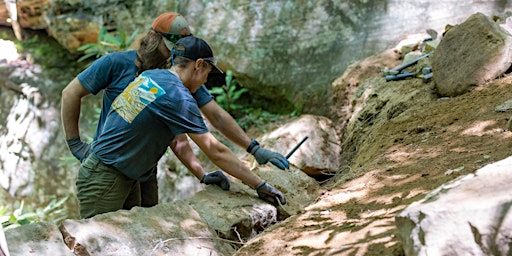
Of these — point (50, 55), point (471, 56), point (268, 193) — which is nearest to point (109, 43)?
point (50, 55)

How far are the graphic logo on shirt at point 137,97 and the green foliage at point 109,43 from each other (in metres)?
4.76

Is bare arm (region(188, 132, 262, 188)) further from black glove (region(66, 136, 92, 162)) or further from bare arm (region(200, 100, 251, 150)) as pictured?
black glove (region(66, 136, 92, 162))

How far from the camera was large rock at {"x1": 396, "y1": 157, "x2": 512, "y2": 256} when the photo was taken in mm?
1654

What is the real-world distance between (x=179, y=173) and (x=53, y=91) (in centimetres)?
321

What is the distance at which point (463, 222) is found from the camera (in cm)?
170

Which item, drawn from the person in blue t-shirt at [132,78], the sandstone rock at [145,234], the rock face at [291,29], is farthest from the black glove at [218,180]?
the rock face at [291,29]

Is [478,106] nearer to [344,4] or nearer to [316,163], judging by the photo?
[316,163]

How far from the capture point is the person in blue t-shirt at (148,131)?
2.99 m

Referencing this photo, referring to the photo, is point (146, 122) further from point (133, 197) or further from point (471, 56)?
point (471, 56)

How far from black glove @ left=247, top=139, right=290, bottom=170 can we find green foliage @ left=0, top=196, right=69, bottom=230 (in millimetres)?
2022

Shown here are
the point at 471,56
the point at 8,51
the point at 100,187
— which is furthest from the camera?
the point at 8,51

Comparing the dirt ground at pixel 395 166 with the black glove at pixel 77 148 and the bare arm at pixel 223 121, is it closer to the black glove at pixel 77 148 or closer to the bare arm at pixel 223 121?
the bare arm at pixel 223 121

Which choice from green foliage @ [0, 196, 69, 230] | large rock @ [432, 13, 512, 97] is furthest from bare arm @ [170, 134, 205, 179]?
large rock @ [432, 13, 512, 97]

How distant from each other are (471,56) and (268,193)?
78.6 inches
